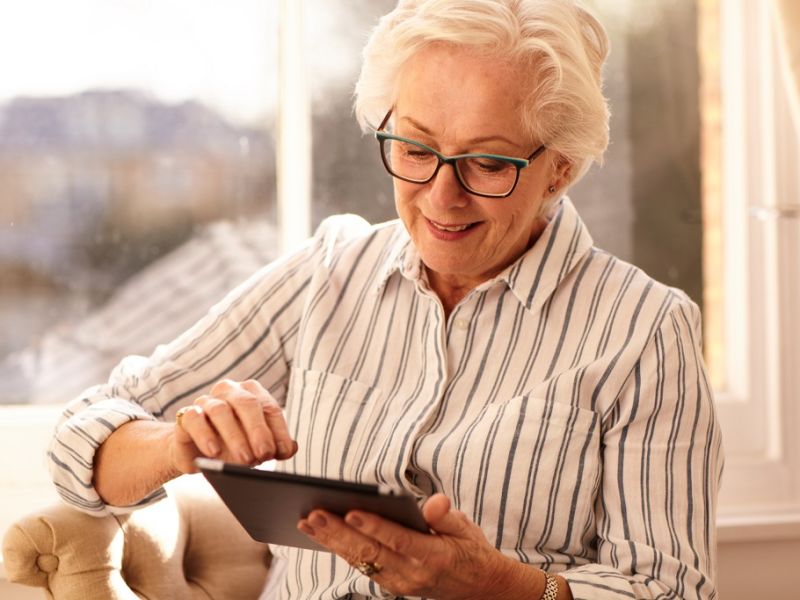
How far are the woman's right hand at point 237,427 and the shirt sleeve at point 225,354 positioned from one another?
0.27 m

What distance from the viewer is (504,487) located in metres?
1.43

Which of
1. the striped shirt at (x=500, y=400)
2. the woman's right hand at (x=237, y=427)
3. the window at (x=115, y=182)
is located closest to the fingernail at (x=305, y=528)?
the woman's right hand at (x=237, y=427)

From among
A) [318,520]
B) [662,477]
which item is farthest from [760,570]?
[318,520]

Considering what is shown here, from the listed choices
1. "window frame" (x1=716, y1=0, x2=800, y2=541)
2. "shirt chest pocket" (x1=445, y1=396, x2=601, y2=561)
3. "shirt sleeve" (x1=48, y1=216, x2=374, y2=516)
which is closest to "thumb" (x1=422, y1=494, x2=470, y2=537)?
"shirt chest pocket" (x1=445, y1=396, x2=601, y2=561)

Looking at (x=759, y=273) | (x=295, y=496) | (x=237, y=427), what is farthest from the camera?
(x=759, y=273)

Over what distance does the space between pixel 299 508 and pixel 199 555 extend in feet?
2.28

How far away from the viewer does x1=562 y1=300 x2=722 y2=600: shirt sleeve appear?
4.53ft

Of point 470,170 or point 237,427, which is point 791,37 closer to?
point 470,170

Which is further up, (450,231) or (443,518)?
(450,231)

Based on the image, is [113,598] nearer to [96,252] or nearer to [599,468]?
[599,468]

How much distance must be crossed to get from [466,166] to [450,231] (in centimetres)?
10

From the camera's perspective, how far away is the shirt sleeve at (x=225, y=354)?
1.58 metres

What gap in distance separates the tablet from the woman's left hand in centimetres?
1

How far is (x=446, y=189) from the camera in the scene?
1398mm
